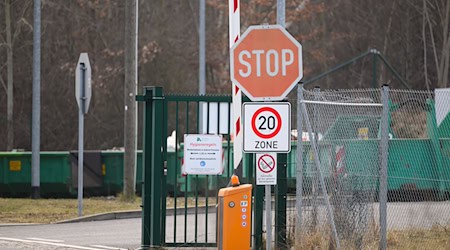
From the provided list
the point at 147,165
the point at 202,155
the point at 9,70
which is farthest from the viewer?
the point at 9,70

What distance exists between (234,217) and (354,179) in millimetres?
1858

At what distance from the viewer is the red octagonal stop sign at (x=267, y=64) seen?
43.3ft

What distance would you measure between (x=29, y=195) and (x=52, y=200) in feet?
6.00

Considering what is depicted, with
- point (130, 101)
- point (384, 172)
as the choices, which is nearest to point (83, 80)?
point (130, 101)

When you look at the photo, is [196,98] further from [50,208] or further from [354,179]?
[50,208]

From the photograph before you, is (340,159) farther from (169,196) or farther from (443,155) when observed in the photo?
(169,196)

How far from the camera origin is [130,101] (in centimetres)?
2658

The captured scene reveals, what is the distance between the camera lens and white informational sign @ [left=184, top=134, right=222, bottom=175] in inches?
620

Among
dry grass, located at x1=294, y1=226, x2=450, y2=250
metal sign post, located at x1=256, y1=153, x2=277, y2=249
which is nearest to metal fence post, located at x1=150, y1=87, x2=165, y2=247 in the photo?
dry grass, located at x1=294, y1=226, x2=450, y2=250

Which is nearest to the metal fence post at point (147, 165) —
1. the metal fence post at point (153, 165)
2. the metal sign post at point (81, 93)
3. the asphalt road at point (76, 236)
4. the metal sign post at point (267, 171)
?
the metal fence post at point (153, 165)

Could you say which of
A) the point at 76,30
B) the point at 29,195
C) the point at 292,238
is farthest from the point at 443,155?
the point at 76,30

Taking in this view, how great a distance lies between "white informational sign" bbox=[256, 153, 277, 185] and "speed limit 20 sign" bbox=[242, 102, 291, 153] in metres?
0.26

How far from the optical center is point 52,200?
28.2 meters

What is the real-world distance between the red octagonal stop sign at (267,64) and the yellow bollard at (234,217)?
1349 millimetres
